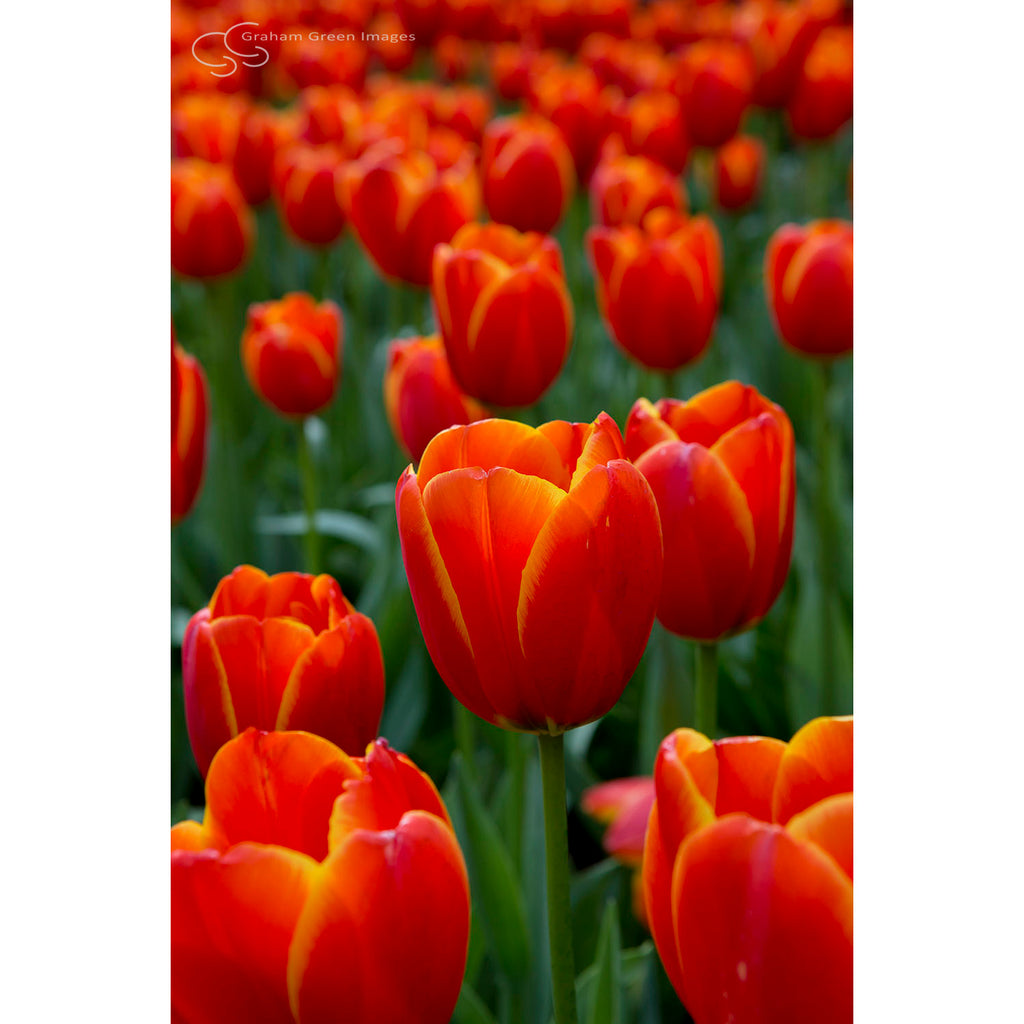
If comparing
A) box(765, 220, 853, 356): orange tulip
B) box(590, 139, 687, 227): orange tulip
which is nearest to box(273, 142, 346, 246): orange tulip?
box(590, 139, 687, 227): orange tulip

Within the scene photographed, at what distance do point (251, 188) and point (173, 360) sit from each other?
72 centimetres

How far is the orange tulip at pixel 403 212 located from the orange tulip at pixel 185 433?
0.36 metres

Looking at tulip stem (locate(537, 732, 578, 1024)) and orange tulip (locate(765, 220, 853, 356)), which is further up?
orange tulip (locate(765, 220, 853, 356))

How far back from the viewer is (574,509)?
1.19ft

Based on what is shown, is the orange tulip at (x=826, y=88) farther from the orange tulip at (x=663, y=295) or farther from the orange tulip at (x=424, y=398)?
the orange tulip at (x=424, y=398)

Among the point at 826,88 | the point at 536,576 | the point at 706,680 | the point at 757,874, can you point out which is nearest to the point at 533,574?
the point at 536,576

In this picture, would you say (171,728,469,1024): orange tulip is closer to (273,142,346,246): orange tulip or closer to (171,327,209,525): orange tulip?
(171,327,209,525): orange tulip

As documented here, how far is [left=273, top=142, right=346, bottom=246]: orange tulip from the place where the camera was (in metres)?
1.20

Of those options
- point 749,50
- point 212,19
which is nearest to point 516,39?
point 749,50

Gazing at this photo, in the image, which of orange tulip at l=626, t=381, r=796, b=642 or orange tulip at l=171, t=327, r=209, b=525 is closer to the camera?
orange tulip at l=626, t=381, r=796, b=642

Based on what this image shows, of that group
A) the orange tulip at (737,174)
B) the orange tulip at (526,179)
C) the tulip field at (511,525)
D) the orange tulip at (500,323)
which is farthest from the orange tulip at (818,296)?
the orange tulip at (737,174)

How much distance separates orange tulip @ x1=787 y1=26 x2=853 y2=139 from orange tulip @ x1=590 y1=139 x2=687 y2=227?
26 centimetres

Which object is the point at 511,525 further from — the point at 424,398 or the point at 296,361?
the point at 296,361

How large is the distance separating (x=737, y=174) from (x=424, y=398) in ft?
2.89
